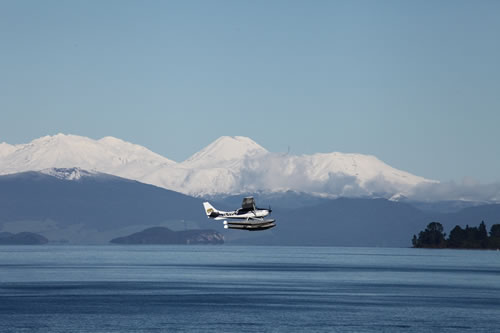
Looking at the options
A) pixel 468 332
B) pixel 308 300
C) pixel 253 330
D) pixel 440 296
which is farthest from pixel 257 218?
pixel 440 296

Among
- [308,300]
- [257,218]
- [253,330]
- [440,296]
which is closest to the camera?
[257,218]

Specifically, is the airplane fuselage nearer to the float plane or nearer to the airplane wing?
the float plane

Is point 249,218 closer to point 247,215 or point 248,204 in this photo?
point 247,215

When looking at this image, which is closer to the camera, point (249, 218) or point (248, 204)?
point (248, 204)

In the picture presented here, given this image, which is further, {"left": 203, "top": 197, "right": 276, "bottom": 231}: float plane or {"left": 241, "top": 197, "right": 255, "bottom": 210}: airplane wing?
{"left": 241, "top": 197, "right": 255, "bottom": 210}: airplane wing

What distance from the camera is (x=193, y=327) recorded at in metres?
141

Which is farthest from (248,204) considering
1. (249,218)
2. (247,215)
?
(247,215)

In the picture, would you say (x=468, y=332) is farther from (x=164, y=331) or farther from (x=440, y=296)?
(x=440, y=296)

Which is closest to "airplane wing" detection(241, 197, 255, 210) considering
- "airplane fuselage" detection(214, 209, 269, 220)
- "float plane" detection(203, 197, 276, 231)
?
"float plane" detection(203, 197, 276, 231)

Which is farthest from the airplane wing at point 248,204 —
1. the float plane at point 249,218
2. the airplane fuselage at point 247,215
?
the airplane fuselage at point 247,215

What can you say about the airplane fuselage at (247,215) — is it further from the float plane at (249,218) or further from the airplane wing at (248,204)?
the airplane wing at (248,204)

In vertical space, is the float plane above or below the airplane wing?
below

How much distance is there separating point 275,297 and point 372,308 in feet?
95.8

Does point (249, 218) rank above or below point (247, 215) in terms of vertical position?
below
